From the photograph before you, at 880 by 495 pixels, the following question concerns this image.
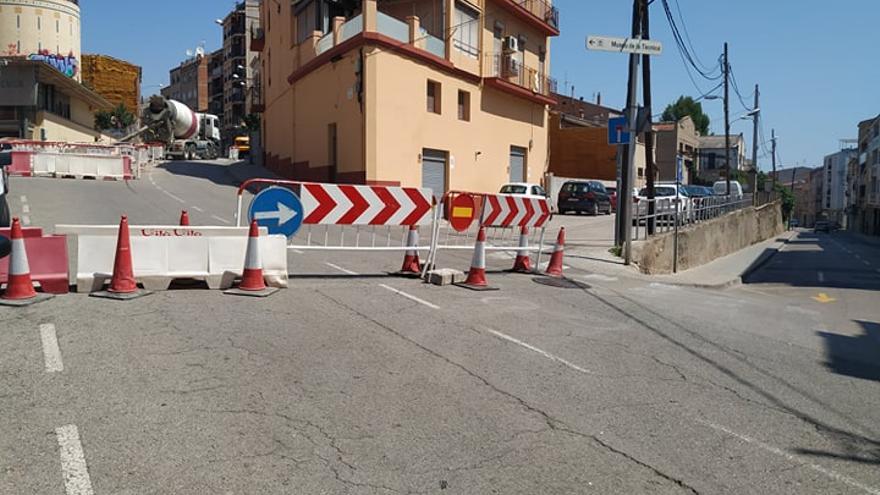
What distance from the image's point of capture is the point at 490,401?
206 inches

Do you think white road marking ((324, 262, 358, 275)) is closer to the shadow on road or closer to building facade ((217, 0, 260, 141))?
the shadow on road

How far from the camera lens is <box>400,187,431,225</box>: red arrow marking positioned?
10.4 meters

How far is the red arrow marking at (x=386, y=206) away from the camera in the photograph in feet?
33.0

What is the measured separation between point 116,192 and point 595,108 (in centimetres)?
5766

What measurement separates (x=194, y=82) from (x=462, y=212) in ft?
375

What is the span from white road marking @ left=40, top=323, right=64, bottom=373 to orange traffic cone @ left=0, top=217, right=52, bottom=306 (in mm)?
1070

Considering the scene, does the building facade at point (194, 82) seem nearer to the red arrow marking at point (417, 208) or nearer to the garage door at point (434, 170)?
the garage door at point (434, 170)

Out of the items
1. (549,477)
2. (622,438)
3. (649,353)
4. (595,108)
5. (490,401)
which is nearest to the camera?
(549,477)

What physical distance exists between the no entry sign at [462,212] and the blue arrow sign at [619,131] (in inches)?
199

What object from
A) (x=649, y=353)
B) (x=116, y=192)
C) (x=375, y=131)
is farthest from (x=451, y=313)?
(x=116, y=192)

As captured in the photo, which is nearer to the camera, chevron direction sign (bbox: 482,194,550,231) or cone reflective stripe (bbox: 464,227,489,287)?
cone reflective stripe (bbox: 464,227,489,287)

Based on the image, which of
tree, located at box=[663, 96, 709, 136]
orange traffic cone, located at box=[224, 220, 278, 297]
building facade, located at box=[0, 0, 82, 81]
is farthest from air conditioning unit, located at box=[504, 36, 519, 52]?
tree, located at box=[663, 96, 709, 136]

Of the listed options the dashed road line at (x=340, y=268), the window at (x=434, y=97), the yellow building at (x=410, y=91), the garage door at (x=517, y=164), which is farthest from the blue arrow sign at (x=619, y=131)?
the garage door at (x=517, y=164)

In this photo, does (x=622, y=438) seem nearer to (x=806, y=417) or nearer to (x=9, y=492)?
(x=806, y=417)
